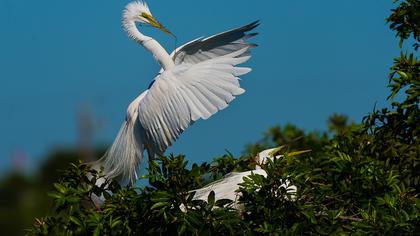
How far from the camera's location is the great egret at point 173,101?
7.33 m

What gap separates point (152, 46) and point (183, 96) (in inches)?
35.6

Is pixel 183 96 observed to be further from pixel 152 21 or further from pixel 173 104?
A: pixel 152 21

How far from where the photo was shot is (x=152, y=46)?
826cm

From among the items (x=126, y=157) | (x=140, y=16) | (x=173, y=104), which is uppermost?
(x=140, y=16)

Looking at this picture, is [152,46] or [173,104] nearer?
[173,104]

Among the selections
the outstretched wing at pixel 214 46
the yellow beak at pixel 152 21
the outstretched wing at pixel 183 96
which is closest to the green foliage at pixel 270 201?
the outstretched wing at pixel 183 96

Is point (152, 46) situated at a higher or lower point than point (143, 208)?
higher

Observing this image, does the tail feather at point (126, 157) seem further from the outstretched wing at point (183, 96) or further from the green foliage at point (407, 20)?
the green foliage at point (407, 20)

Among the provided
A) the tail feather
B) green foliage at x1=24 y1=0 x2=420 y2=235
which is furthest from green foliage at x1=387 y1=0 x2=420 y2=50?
the tail feather

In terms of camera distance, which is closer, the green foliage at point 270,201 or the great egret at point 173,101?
the green foliage at point 270,201

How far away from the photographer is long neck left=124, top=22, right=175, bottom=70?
26.5 feet

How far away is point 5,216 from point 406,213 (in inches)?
355

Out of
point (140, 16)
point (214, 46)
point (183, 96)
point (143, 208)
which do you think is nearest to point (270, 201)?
point (143, 208)

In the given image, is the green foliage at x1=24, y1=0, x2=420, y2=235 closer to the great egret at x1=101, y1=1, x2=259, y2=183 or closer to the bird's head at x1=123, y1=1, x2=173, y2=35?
the great egret at x1=101, y1=1, x2=259, y2=183
